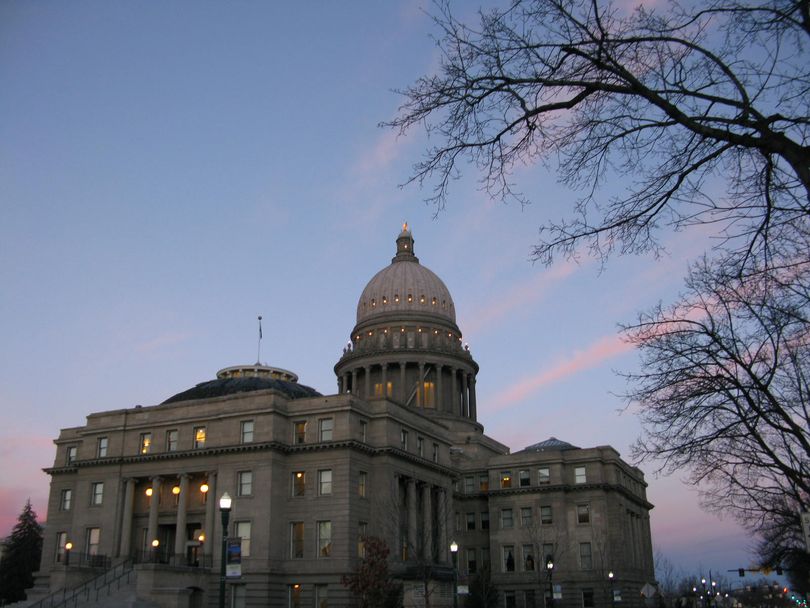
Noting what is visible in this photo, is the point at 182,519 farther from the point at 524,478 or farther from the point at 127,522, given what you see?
the point at 524,478

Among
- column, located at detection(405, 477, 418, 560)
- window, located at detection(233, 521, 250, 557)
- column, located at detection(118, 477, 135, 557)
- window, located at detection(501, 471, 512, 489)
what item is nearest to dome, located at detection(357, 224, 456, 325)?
window, located at detection(501, 471, 512, 489)

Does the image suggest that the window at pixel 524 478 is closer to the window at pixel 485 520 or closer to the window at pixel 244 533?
the window at pixel 485 520

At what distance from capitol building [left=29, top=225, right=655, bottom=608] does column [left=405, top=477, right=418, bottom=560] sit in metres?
0.12

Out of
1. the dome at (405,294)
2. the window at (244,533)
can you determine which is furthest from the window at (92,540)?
the dome at (405,294)

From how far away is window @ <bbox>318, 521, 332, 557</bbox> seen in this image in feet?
196

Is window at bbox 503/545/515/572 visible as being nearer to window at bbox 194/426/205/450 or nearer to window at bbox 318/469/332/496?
window at bbox 318/469/332/496

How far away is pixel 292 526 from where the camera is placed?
61.5 meters

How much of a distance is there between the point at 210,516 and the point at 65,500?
2106 centimetres

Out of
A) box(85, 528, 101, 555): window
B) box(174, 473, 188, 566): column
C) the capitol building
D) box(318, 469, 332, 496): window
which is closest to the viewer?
the capitol building

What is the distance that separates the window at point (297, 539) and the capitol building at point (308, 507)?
0.35ft

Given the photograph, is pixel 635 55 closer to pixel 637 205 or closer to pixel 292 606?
pixel 637 205

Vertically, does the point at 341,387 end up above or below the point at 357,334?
below

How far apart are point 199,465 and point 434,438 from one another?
21738mm

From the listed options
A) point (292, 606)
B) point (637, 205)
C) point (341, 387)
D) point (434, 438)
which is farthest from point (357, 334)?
point (637, 205)
